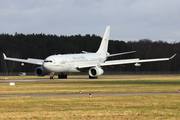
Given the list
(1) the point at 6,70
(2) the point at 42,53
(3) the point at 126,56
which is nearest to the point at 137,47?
(3) the point at 126,56

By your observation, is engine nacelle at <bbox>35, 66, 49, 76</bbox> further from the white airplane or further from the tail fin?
the tail fin

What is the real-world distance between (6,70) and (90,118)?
112180 mm

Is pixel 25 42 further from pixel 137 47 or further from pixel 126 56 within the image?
pixel 137 47

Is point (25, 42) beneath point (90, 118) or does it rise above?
above

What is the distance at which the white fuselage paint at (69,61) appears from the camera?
5975 centimetres

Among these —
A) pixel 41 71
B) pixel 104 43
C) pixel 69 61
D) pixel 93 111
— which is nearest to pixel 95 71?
pixel 69 61

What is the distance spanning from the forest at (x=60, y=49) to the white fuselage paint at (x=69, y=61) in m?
55.3

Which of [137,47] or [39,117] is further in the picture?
[137,47]

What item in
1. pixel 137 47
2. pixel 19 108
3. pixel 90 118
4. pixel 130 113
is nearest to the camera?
pixel 90 118

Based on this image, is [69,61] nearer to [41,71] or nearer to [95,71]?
[95,71]

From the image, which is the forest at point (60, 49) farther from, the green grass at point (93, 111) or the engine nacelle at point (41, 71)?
the green grass at point (93, 111)

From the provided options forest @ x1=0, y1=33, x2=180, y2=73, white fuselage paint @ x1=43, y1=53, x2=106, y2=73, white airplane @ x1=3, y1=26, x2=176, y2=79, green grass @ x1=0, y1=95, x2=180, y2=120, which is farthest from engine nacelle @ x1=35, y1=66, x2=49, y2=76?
forest @ x1=0, y1=33, x2=180, y2=73

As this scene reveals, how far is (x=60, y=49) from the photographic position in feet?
422

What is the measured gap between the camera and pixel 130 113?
58.4 ft
